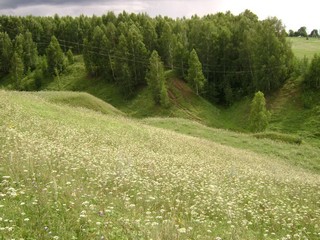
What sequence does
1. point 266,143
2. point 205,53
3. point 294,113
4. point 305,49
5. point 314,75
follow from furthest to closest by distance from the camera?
point 305,49, point 205,53, point 314,75, point 294,113, point 266,143

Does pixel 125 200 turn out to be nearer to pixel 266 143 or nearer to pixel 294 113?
pixel 266 143

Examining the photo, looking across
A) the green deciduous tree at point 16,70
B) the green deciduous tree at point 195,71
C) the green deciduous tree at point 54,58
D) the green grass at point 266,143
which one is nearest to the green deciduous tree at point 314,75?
the green deciduous tree at point 195,71

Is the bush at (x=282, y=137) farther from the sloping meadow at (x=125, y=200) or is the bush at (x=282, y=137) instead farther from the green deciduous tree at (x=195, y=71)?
the green deciduous tree at (x=195, y=71)

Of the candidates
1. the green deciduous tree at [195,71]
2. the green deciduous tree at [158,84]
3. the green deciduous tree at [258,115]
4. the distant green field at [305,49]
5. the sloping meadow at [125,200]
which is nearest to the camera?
the sloping meadow at [125,200]

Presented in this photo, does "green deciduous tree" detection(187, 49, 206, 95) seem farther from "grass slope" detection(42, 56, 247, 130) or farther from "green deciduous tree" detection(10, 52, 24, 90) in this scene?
"green deciduous tree" detection(10, 52, 24, 90)

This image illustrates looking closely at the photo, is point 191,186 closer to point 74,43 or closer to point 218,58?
point 218,58

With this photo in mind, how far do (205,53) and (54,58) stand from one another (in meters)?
50.3

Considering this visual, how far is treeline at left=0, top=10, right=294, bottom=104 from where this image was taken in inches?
3024

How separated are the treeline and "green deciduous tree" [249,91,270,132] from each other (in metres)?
20.1

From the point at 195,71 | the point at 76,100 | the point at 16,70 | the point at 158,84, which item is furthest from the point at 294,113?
the point at 16,70

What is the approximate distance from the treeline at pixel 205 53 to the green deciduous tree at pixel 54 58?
2.27 ft

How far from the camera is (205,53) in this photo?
92.4 m

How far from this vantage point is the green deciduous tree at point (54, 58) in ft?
365

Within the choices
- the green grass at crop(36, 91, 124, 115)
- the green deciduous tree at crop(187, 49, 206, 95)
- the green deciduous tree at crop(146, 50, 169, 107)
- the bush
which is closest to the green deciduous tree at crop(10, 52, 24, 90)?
the green deciduous tree at crop(146, 50, 169, 107)
